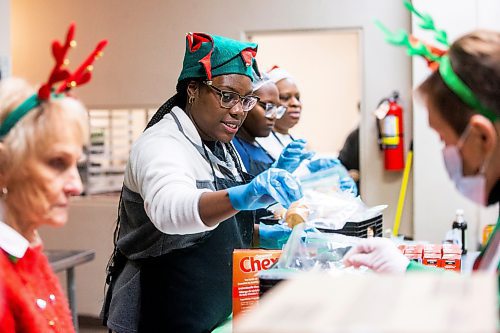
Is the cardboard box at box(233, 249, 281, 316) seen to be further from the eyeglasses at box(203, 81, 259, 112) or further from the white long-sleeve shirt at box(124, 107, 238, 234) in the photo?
the eyeglasses at box(203, 81, 259, 112)

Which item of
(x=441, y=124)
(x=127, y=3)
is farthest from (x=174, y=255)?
(x=127, y=3)

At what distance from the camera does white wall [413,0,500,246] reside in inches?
181

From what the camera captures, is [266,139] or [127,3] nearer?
[266,139]

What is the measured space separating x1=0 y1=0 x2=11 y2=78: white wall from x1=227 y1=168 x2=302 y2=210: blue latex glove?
249cm

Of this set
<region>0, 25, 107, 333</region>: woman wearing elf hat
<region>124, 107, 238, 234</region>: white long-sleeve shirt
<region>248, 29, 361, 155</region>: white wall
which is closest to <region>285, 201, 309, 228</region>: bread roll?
<region>124, 107, 238, 234</region>: white long-sleeve shirt

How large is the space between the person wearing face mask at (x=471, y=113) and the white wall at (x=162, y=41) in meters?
3.51

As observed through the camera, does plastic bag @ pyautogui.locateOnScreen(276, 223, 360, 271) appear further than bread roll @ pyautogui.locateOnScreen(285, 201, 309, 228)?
No

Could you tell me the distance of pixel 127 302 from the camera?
87.0 inches

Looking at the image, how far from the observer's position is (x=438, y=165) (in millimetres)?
4648

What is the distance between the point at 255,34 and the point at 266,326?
4618mm

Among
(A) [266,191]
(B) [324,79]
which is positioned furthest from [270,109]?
(B) [324,79]

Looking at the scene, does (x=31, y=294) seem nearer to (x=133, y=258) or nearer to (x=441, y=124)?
(x=133, y=258)

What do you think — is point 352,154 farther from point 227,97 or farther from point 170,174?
point 170,174

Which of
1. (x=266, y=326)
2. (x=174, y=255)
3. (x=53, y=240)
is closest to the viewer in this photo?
(x=266, y=326)
